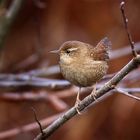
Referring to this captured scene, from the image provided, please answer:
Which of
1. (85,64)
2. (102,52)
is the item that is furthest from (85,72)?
(102,52)

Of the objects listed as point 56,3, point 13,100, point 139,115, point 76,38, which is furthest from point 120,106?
point 13,100

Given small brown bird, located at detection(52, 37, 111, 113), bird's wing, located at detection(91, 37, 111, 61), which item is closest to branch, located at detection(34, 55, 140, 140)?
small brown bird, located at detection(52, 37, 111, 113)

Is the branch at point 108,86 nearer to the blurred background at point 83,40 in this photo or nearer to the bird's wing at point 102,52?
the bird's wing at point 102,52

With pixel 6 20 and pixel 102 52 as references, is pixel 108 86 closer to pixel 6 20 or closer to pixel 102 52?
pixel 102 52

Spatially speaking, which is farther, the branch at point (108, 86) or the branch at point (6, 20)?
the branch at point (6, 20)

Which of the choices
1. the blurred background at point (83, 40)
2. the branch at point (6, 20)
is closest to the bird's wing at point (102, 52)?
the branch at point (6, 20)

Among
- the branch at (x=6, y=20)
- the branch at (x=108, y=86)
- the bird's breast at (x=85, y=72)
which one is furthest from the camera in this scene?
the branch at (x=6, y=20)

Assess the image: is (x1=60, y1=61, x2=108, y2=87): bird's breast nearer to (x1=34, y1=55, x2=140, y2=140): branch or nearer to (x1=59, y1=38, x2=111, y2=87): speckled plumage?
(x1=59, y1=38, x2=111, y2=87): speckled plumage

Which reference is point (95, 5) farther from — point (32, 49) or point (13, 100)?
point (13, 100)
